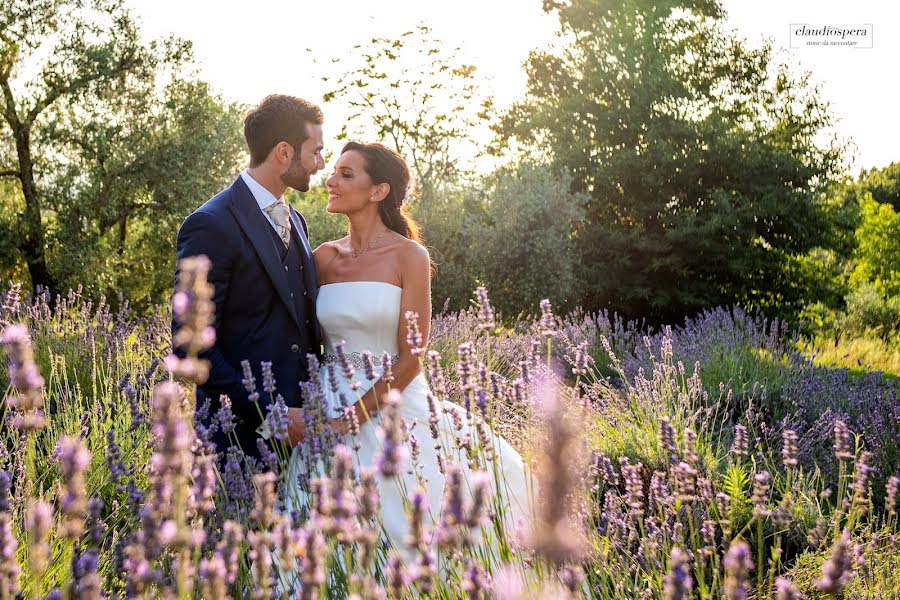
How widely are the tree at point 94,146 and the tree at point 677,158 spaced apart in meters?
7.60

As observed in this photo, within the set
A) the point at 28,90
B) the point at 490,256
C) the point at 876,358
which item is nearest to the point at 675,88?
the point at 490,256

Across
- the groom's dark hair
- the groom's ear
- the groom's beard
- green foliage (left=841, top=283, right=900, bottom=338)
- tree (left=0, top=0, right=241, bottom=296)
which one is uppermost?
tree (left=0, top=0, right=241, bottom=296)

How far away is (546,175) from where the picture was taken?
16.7 meters

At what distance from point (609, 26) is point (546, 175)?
469 cm

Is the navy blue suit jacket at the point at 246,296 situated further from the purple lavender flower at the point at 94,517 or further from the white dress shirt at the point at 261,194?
the purple lavender flower at the point at 94,517

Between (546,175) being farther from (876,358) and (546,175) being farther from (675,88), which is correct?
(876,358)

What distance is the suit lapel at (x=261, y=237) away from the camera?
344 cm

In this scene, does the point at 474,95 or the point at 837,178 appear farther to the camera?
the point at 474,95

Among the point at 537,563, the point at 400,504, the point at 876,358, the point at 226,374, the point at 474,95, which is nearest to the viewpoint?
the point at 537,563

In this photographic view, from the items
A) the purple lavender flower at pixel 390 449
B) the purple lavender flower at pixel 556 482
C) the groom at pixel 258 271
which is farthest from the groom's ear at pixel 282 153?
the purple lavender flower at pixel 556 482

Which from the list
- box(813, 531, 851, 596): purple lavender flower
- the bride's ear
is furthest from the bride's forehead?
box(813, 531, 851, 596): purple lavender flower

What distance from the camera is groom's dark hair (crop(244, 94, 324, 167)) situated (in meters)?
3.80

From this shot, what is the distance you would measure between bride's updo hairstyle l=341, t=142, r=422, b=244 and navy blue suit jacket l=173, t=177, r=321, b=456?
0.88 metres

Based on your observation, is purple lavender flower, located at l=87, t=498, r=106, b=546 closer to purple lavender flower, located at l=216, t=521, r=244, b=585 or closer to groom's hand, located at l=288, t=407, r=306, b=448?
purple lavender flower, located at l=216, t=521, r=244, b=585
